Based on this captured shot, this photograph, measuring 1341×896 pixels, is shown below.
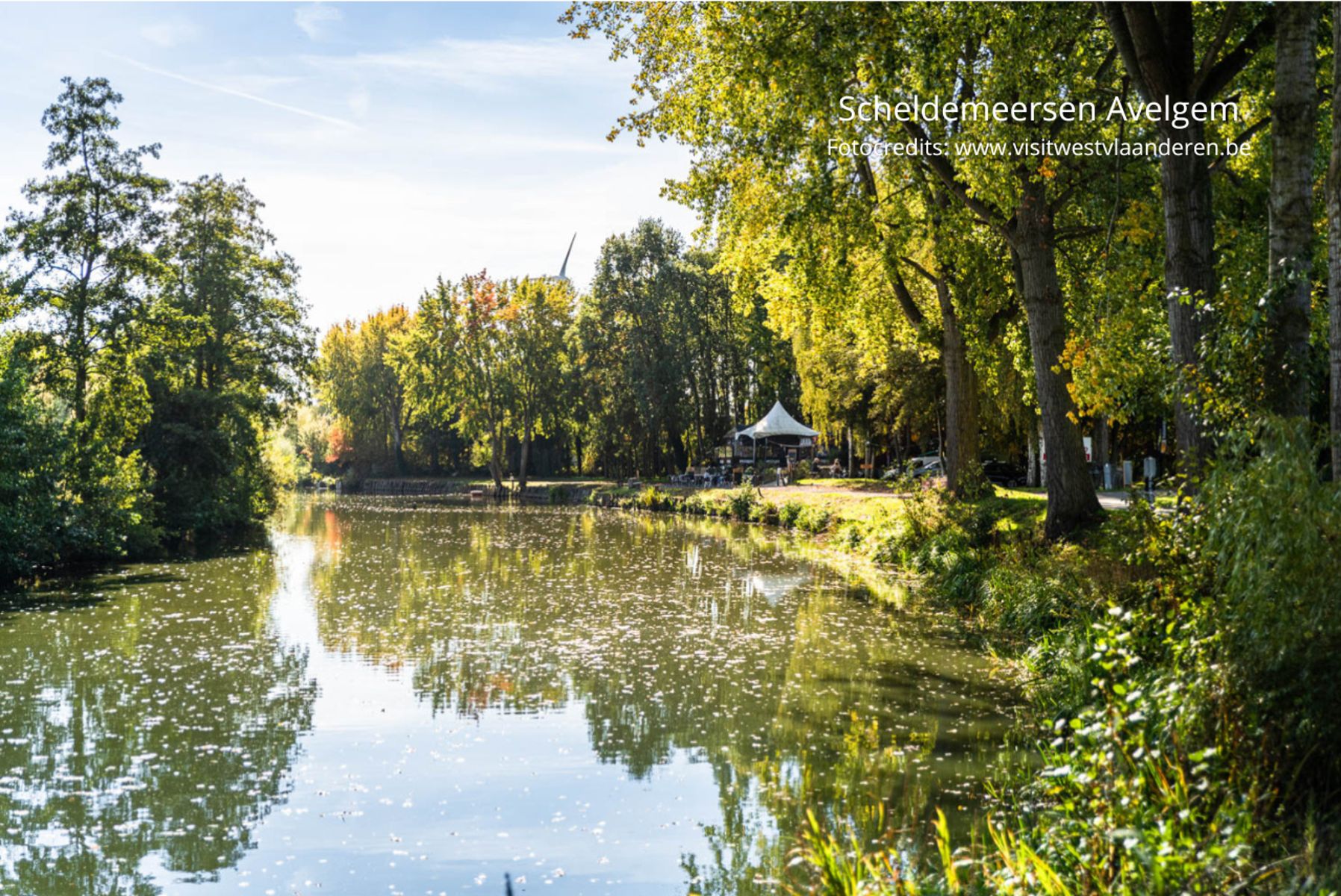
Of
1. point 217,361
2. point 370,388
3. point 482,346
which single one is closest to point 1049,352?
point 217,361

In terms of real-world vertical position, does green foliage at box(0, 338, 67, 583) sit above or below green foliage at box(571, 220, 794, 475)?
below

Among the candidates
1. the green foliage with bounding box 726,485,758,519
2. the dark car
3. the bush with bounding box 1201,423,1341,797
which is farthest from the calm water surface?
the green foliage with bounding box 726,485,758,519

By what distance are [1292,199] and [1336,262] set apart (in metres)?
1.49

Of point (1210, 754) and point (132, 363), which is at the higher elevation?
point (132, 363)

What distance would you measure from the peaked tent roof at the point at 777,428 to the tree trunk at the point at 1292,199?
37.0 meters

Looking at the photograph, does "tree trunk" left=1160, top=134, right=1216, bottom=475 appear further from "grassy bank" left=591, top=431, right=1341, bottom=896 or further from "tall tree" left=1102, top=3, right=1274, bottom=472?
"grassy bank" left=591, top=431, right=1341, bottom=896

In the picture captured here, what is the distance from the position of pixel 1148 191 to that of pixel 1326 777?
1380 centimetres

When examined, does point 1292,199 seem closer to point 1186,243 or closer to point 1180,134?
point 1186,243

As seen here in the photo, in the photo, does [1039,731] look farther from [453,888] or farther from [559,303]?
[559,303]

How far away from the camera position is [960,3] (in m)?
14.6

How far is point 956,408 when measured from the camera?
77.4ft

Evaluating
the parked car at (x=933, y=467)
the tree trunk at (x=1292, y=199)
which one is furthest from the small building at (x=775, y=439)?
the tree trunk at (x=1292, y=199)

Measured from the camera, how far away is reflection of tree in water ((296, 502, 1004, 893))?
28.3 feet

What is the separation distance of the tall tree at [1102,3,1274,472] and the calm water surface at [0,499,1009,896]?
438 centimetres
